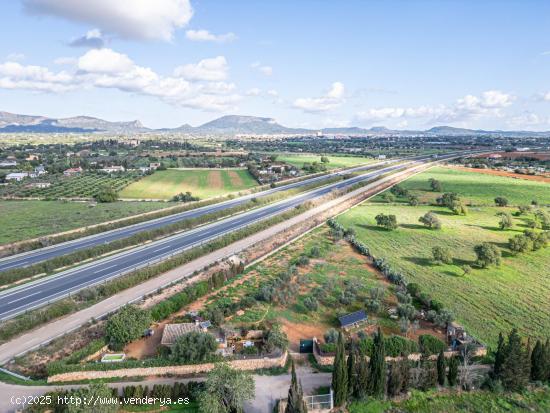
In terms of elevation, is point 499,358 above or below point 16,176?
below

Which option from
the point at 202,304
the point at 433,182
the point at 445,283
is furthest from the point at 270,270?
the point at 433,182

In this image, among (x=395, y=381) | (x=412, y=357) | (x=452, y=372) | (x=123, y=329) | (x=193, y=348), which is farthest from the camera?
(x=123, y=329)

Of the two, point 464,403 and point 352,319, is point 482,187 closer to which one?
point 352,319

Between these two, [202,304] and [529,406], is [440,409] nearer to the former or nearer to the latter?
[529,406]

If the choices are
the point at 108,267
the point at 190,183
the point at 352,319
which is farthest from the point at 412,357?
the point at 190,183

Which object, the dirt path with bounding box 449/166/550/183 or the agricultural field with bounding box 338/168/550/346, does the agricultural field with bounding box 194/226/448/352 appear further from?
the dirt path with bounding box 449/166/550/183

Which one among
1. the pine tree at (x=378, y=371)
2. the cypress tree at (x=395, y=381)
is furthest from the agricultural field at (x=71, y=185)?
the cypress tree at (x=395, y=381)

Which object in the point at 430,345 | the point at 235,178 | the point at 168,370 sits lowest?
the point at 168,370

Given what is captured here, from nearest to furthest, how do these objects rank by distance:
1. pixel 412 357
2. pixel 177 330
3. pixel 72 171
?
pixel 412 357 < pixel 177 330 < pixel 72 171
